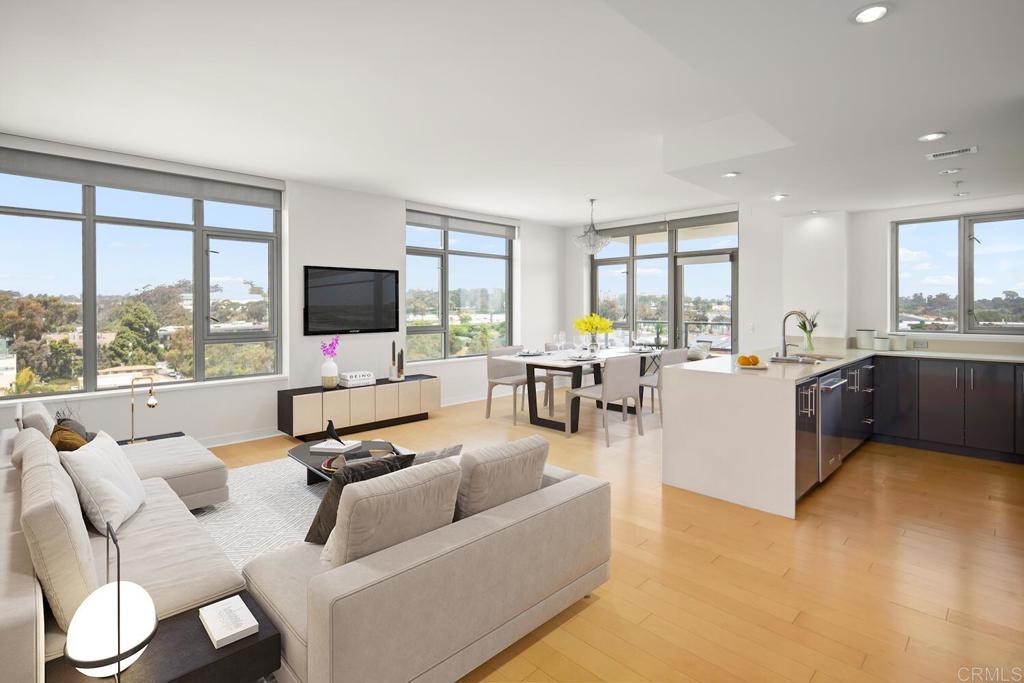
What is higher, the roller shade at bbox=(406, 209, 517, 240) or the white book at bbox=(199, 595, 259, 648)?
the roller shade at bbox=(406, 209, 517, 240)

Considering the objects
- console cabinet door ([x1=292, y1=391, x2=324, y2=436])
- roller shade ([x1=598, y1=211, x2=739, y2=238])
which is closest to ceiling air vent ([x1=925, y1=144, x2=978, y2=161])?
roller shade ([x1=598, y1=211, x2=739, y2=238])

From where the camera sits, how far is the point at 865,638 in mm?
2172

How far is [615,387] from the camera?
5.22m

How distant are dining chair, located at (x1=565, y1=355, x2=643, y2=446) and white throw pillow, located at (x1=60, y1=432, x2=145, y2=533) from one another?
3701 mm

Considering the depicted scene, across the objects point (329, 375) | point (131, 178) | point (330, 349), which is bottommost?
point (329, 375)

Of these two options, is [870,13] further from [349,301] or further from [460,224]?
[460,224]

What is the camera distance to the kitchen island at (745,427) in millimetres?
3418

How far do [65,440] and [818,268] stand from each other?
6520 millimetres

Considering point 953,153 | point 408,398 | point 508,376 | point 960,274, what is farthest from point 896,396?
point 408,398

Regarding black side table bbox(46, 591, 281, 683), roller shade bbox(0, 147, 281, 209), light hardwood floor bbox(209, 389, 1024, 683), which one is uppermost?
roller shade bbox(0, 147, 281, 209)

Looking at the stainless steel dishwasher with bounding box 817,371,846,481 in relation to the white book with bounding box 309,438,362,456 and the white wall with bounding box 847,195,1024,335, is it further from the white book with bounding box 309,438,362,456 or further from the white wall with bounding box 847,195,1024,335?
the white book with bounding box 309,438,362,456

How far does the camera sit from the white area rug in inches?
123

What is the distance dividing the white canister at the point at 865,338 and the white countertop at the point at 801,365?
145mm

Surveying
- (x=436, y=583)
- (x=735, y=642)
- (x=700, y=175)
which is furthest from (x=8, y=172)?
(x=735, y=642)
